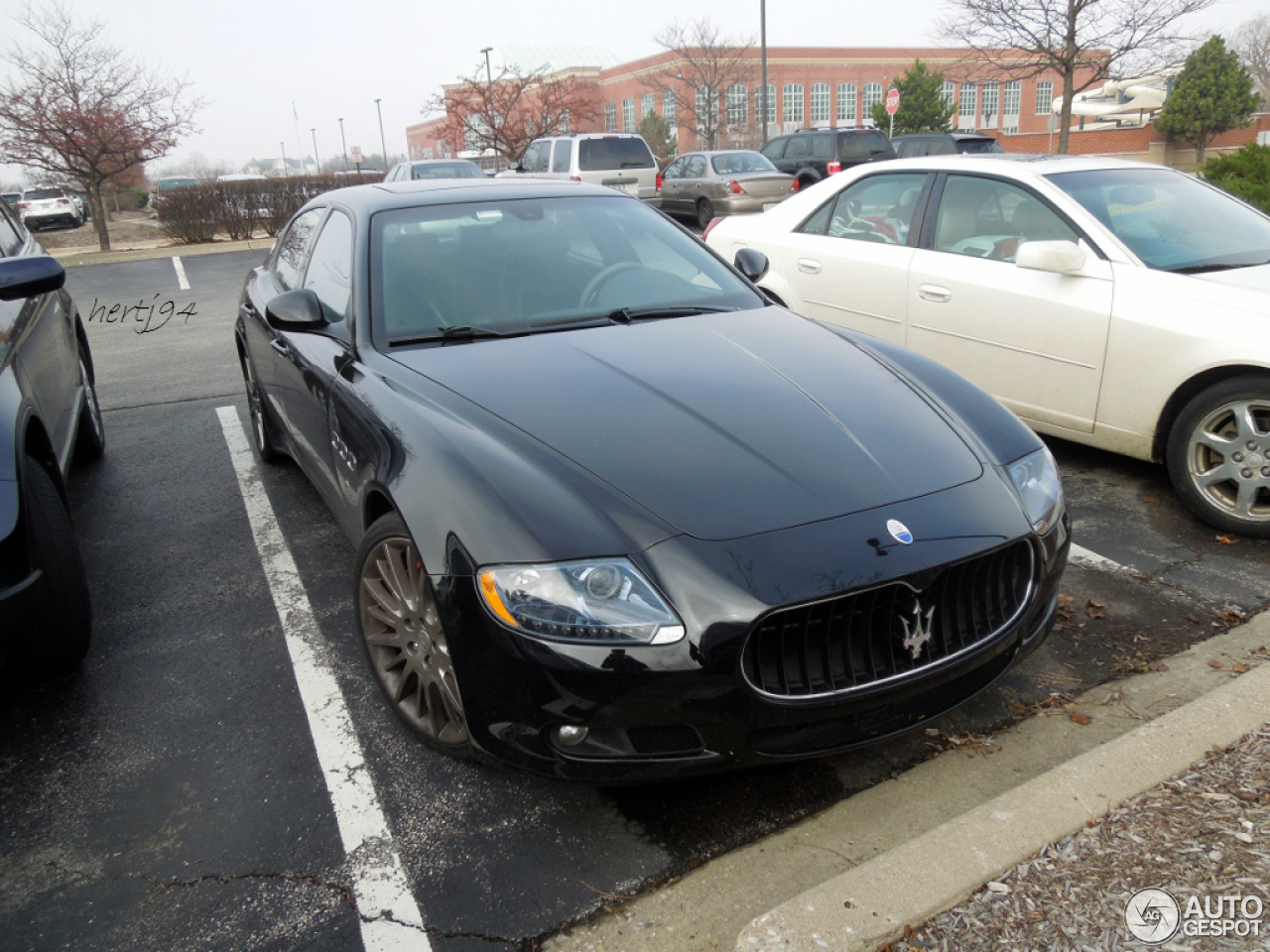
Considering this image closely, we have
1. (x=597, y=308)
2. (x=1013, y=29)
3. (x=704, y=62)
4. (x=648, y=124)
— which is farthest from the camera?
(x=648, y=124)

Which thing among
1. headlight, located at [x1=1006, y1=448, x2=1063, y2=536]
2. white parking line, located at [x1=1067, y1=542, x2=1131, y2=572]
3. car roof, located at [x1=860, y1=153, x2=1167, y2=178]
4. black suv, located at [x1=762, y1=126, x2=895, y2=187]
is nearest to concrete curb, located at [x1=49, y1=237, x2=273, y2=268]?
black suv, located at [x1=762, y1=126, x2=895, y2=187]

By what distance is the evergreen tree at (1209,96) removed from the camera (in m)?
32.6

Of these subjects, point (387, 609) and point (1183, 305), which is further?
point (1183, 305)

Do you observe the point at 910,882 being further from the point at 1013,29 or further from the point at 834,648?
the point at 1013,29

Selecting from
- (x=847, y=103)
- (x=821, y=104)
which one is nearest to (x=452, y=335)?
(x=821, y=104)

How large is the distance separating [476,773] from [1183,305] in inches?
141

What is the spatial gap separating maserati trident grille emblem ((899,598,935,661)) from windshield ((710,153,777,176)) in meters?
17.2

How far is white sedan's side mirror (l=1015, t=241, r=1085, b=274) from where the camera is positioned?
14.5ft

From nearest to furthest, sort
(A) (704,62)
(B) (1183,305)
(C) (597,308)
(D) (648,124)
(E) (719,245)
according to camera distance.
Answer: (C) (597,308)
(B) (1183,305)
(E) (719,245)
(A) (704,62)
(D) (648,124)

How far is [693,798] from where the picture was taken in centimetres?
258

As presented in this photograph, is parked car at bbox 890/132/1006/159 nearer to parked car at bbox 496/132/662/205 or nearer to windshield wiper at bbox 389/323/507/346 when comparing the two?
parked car at bbox 496/132/662/205

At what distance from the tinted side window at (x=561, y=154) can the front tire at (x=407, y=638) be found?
15.9 meters

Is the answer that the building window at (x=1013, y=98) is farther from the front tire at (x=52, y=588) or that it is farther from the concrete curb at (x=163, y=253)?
the front tire at (x=52, y=588)

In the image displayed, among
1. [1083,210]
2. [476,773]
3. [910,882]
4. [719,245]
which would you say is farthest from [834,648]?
[719,245]
